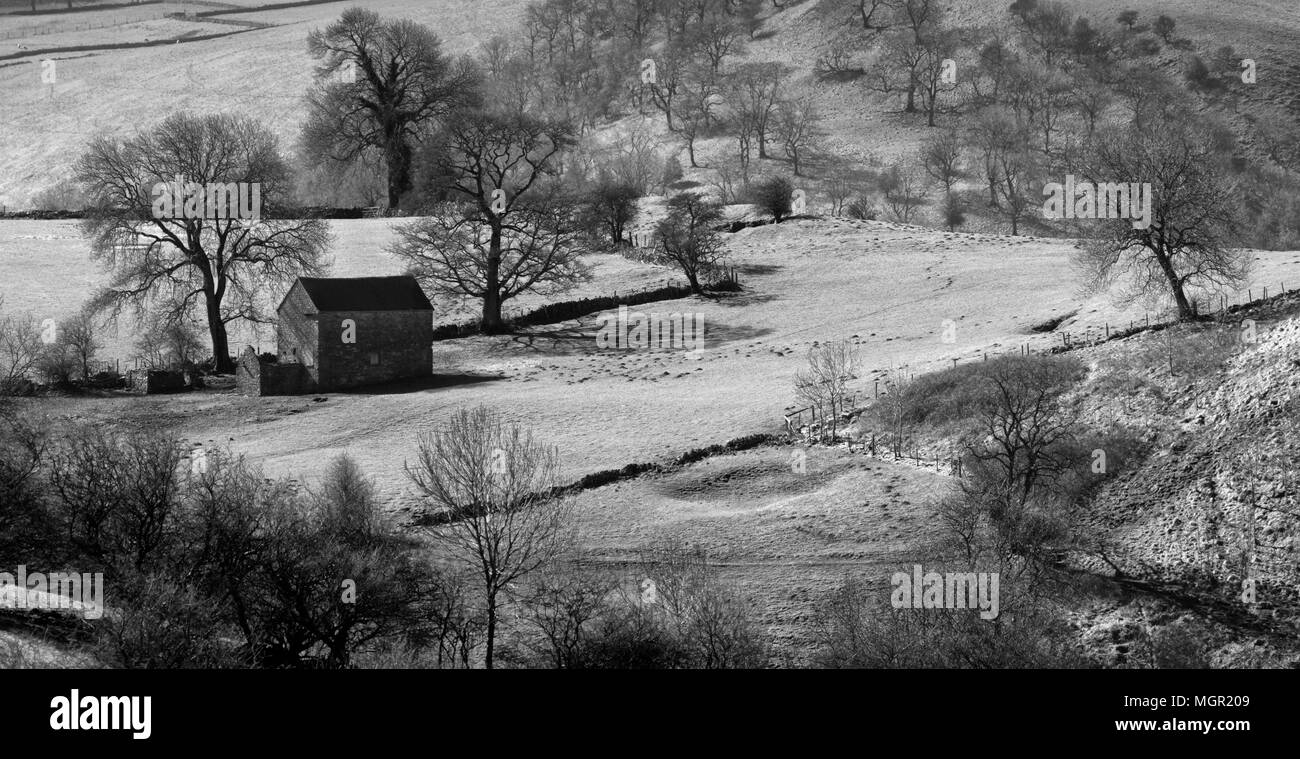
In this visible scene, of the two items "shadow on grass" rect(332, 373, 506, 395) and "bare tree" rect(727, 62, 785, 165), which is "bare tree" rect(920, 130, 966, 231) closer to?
"bare tree" rect(727, 62, 785, 165)

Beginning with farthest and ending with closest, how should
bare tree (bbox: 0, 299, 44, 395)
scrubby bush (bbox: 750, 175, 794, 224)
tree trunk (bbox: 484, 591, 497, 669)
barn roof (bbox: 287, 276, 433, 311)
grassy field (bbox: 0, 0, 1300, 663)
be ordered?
scrubby bush (bbox: 750, 175, 794, 224), barn roof (bbox: 287, 276, 433, 311), bare tree (bbox: 0, 299, 44, 395), grassy field (bbox: 0, 0, 1300, 663), tree trunk (bbox: 484, 591, 497, 669)

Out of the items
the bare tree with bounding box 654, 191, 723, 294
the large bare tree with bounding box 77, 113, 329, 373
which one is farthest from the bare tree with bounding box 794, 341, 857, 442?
the large bare tree with bounding box 77, 113, 329, 373

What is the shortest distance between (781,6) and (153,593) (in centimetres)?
13566

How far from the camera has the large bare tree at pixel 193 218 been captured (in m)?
60.7

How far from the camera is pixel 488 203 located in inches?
2899

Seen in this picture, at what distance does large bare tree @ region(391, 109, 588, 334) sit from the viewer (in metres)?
67.6

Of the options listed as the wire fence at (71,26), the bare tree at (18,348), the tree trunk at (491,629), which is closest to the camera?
the tree trunk at (491,629)

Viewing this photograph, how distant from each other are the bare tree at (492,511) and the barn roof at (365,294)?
15.6m

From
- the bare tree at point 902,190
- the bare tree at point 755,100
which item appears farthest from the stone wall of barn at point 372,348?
the bare tree at point 755,100

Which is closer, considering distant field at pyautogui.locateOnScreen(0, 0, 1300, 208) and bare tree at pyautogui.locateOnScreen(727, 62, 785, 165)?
bare tree at pyautogui.locateOnScreen(727, 62, 785, 165)

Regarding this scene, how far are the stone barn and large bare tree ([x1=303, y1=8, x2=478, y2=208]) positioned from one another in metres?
37.3

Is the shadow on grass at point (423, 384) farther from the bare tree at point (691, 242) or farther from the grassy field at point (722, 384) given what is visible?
the bare tree at point (691, 242)
